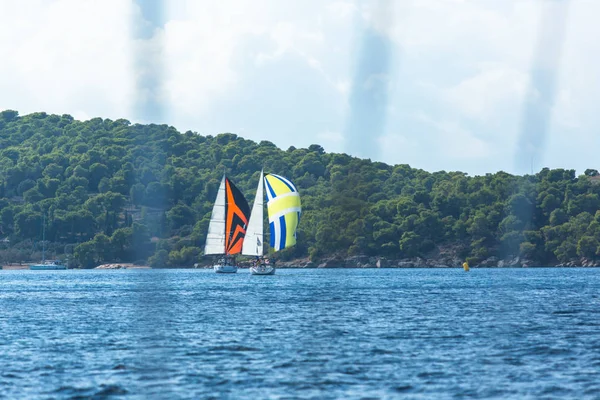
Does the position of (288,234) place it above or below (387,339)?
above

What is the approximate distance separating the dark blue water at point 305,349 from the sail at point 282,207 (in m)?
56.8

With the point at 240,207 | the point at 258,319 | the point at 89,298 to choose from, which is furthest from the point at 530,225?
the point at 258,319

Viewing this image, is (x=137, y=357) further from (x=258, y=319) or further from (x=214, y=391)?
(x=258, y=319)

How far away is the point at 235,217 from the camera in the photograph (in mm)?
138875

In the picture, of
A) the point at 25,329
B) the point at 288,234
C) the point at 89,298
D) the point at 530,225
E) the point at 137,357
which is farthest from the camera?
the point at 530,225

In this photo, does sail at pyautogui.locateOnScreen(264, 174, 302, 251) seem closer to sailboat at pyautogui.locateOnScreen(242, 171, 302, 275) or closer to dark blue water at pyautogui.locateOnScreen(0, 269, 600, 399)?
sailboat at pyautogui.locateOnScreen(242, 171, 302, 275)

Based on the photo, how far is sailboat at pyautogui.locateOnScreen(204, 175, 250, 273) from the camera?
137375 millimetres

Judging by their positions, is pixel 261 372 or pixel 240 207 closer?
pixel 261 372

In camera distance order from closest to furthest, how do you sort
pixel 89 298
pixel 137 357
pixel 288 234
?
1. pixel 137 357
2. pixel 89 298
3. pixel 288 234

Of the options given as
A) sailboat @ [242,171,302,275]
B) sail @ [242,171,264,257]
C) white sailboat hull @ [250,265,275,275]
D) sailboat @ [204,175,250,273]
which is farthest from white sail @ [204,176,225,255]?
white sailboat hull @ [250,265,275,275]

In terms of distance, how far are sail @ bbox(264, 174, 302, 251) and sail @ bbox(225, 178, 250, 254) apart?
7.56 m

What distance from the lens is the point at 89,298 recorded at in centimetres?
8300

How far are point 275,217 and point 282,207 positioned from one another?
1747mm

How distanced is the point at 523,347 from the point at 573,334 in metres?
6.24
